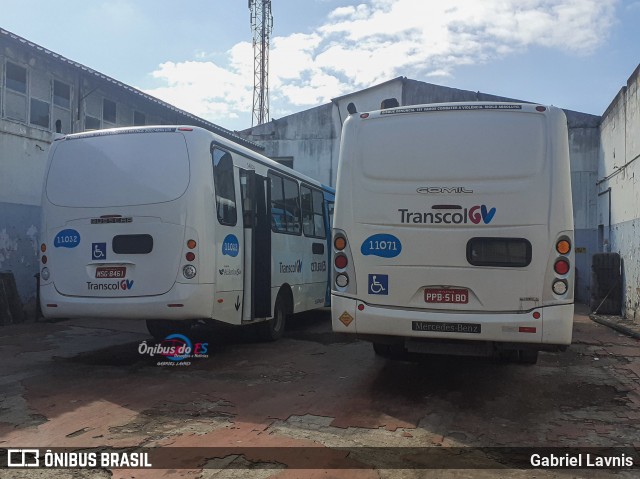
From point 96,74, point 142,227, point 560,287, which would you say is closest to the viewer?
point 560,287

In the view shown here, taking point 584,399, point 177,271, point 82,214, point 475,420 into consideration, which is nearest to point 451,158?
point 475,420

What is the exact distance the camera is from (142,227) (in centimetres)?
685

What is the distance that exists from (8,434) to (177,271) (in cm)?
263

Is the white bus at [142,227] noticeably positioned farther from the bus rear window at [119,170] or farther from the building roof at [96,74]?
the building roof at [96,74]

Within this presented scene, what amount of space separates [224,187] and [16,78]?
7726 millimetres

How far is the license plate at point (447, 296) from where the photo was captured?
542cm

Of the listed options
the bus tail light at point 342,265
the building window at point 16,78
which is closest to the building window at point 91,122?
the building window at point 16,78

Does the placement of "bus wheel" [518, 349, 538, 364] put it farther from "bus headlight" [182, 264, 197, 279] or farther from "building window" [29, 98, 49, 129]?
"building window" [29, 98, 49, 129]

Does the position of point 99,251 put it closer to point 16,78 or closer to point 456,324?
point 456,324

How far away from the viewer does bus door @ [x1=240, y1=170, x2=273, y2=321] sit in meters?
8.19

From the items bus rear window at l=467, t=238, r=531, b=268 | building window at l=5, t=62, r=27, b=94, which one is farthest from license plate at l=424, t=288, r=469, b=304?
building window at l=5, t=62, r=27, b=94

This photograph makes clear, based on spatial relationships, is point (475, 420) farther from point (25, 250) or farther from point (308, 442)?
point (25, 250)

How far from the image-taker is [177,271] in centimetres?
673

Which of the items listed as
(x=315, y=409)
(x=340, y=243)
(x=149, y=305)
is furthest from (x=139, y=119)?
(x=315, y=409)
